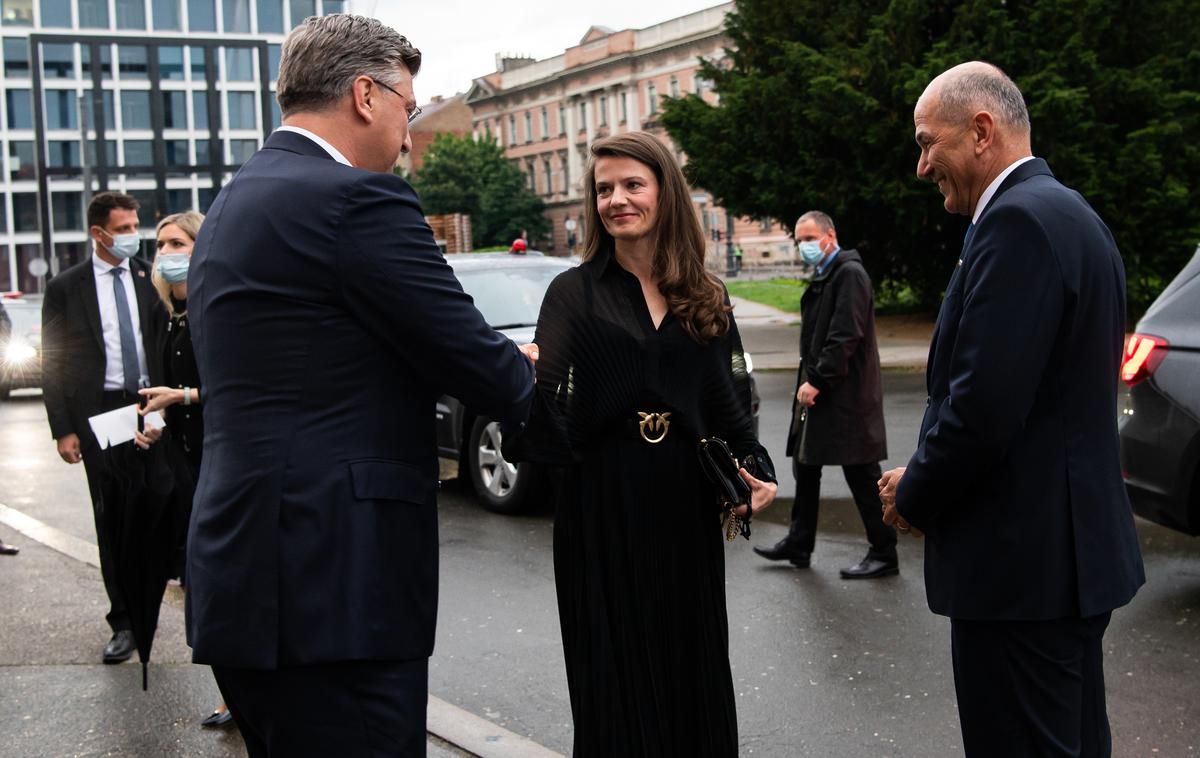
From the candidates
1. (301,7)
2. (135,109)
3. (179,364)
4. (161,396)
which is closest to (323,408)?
(161,396)

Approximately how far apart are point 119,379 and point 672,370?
324 centimetres

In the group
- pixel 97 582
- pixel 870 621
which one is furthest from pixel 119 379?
pixel 870 621

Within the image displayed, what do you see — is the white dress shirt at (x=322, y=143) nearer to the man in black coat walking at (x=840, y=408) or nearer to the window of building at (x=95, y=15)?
the man in black coat walking at (x=840, y=408)

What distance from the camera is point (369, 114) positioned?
250 cm

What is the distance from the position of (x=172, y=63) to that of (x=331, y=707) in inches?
3847

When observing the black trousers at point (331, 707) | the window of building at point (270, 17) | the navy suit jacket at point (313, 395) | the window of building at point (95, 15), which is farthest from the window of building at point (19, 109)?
the black trousers at point (331, 707)

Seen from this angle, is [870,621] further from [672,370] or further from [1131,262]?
[1131,262]

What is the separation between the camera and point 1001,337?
105 inches

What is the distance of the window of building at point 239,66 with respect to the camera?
94.0 metres

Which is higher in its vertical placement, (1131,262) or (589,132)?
(589,132)

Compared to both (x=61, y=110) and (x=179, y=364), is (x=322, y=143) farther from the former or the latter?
(x=61, y=110)

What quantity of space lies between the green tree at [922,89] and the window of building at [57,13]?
2943 inches

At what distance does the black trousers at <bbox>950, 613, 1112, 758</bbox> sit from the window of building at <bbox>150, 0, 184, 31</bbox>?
94050mm

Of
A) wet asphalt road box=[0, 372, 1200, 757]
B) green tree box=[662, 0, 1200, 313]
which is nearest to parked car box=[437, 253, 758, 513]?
wet asphalt road box=[0, 372, 1200, 757]
